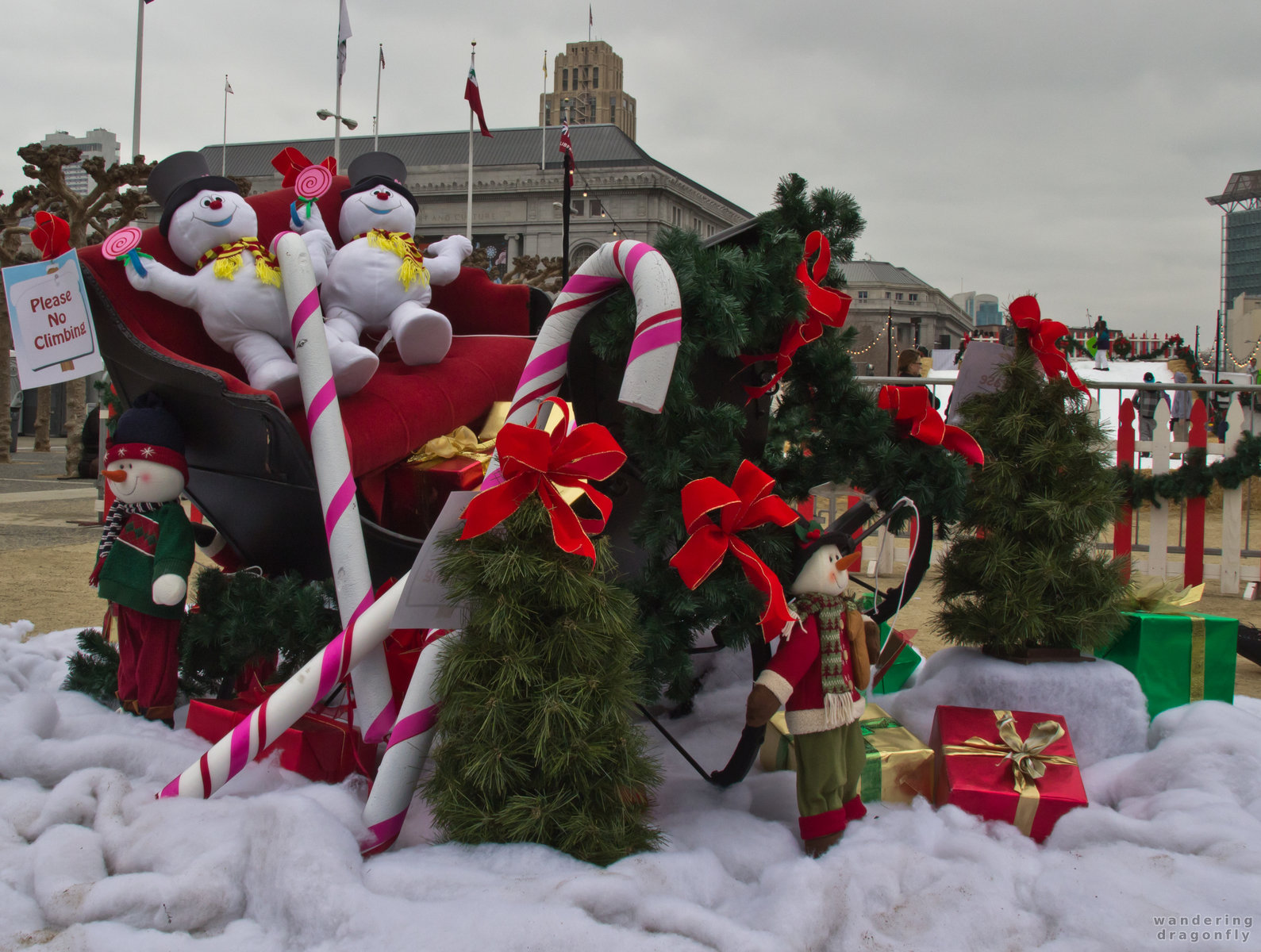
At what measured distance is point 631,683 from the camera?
2.13 m

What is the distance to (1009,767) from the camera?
8.29 feet

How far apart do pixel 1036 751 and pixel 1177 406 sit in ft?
45.0

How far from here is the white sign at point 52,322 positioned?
2686mm

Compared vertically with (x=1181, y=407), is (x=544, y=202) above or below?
above

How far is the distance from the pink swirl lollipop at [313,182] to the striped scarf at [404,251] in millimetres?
247

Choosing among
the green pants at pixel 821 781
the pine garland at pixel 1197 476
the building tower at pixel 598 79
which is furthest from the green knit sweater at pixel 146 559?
the building tower at pixel 598 79

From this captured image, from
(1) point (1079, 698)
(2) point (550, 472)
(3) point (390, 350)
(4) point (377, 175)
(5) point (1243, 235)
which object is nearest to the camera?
(2) point (550, 472)

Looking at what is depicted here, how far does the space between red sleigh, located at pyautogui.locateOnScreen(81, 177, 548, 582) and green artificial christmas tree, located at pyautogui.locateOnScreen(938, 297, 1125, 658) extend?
1.82 metres

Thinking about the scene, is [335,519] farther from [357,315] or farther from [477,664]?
[357,315]

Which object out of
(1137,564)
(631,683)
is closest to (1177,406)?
(1137,564)

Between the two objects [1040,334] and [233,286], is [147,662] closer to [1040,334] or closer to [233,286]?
[233,286]

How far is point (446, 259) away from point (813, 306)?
2.01 metres

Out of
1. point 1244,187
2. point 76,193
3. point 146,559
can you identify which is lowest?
point 146,559

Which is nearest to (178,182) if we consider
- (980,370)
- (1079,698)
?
(980,370)
